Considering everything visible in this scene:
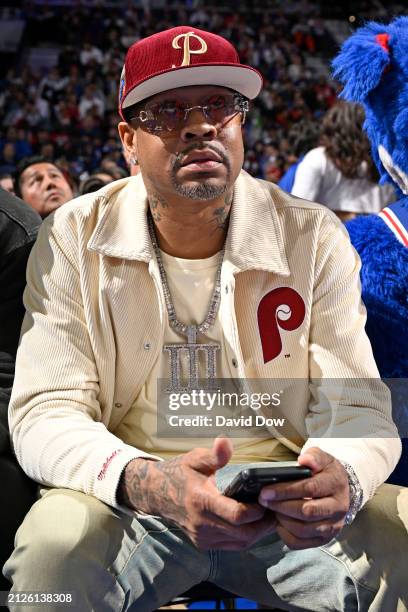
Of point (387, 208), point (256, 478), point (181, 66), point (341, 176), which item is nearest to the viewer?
point (256, 478)

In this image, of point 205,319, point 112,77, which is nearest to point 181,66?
point 205,319

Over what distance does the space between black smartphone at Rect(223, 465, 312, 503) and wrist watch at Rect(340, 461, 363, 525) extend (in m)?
0.17

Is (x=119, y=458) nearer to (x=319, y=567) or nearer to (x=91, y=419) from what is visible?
(x=91, y=419)

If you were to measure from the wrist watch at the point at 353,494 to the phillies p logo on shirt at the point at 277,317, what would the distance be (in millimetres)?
352

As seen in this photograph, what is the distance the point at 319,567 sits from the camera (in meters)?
1.68

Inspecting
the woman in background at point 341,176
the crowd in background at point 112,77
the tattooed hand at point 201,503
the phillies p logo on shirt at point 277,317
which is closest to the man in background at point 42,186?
the woman in background at point 341,176

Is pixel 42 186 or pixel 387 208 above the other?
pixel 42 186

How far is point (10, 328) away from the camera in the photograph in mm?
1987

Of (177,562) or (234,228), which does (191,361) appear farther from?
(177,562)

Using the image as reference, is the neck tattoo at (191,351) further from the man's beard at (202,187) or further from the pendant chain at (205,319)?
the man's beard at (202,187)

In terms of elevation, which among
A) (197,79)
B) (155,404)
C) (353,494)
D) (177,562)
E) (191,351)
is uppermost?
(197,79)

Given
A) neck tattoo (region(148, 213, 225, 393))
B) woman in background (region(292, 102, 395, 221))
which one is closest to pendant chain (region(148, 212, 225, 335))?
neck tattoo (region(148, 213, 225, 393))

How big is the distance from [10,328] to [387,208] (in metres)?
1.03

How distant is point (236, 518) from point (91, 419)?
47 centimetres
